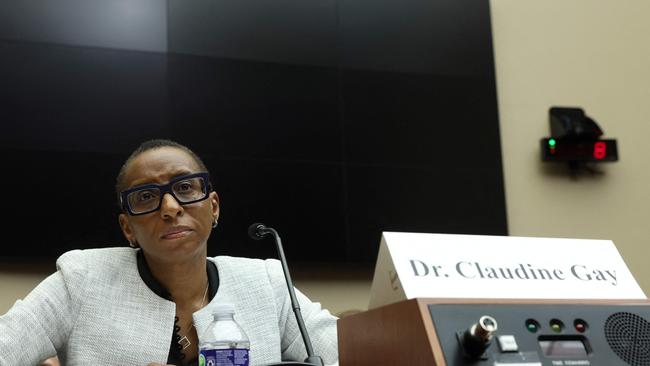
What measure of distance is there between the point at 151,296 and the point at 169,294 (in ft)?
0.17

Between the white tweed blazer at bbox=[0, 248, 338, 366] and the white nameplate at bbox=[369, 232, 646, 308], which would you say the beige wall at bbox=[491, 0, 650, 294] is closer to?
the white tweed blazer at bbox=[0, 248, 338, 366]

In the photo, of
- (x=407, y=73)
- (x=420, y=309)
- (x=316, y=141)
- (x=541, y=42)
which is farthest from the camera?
(x=541, y=42)

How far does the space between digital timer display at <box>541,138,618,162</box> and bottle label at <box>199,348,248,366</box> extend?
2.91m

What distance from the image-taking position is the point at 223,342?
4.73 feet

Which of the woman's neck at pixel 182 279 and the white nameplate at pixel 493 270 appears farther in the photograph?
the woman's neck at pixel 182 279

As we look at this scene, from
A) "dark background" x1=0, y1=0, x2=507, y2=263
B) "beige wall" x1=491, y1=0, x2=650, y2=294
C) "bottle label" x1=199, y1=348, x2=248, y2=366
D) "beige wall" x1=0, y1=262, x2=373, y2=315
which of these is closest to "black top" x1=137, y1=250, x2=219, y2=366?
"bottle label" x1=199, y1=348, x2=248, y2=366

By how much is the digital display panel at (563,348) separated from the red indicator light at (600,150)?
3.12m

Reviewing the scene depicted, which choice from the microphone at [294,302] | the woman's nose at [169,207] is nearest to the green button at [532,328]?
the microphone at [294,302]

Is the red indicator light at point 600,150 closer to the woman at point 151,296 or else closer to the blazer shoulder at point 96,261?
the woman at point 151,296

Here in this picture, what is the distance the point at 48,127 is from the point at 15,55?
1.07 feet

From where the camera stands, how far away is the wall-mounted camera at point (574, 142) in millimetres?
3855

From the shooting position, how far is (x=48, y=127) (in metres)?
3.06

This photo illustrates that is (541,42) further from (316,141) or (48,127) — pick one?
(48,127)

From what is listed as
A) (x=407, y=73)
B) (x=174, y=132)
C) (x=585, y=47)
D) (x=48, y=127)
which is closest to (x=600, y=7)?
(x=585, y=47)
